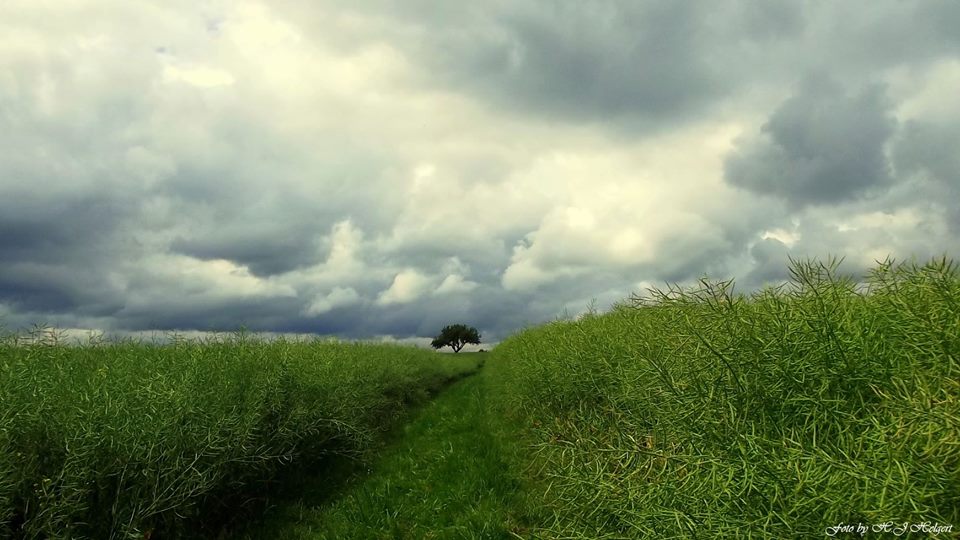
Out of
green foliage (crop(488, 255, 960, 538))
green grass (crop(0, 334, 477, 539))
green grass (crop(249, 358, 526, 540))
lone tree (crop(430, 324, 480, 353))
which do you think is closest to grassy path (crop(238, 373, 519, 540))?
green grass (crop(249, 358, 526, 540))

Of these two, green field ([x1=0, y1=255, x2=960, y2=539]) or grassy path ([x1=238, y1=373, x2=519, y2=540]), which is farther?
grassy path ([x1=238, y1=373, x2=519, y2=540])

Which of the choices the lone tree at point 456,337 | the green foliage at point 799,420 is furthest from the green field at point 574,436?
the lone tree at point 456,337

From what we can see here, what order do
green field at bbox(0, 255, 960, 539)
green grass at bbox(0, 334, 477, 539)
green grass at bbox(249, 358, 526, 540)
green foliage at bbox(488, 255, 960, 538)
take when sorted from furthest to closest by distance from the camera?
1. green grass at bbox(249, 358, 526, 540)
2. green grass at bbox(0, 334, 477, 539)
3. green field at bbox(0, 255, 960, 539)
4. green foliage at bbox(488, 255, 960, 538)

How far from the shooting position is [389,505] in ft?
28.0

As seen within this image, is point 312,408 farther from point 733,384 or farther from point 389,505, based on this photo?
point 733,384

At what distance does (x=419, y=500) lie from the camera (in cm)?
868

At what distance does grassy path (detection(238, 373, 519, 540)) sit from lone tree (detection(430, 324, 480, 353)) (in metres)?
83.3

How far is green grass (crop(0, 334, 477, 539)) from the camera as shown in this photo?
17.4 ft

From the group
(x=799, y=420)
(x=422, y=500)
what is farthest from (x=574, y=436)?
(x=422, y=500)

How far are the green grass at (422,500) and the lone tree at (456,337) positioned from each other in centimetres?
8327

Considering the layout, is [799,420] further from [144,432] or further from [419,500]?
[419,500]

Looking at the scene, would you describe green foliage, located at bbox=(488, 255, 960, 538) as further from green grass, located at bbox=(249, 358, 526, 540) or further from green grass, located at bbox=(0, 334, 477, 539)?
green grass, located at bbox=(0, 334, 477, 539)

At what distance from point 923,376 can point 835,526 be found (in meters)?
0.92

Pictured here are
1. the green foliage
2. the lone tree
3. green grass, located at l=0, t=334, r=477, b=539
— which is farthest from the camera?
the lone tree
